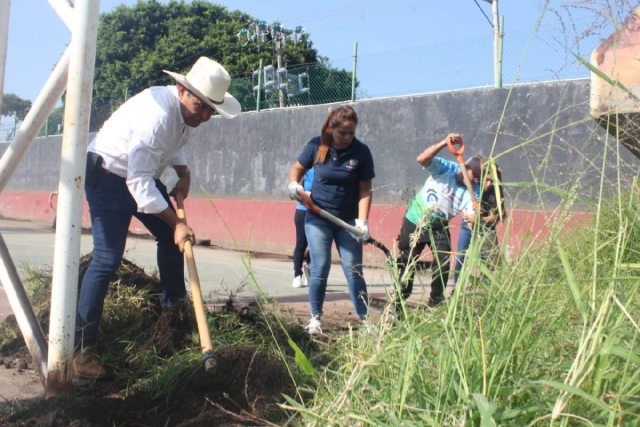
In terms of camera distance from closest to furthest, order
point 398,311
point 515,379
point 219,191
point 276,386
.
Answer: point 515,379
point 398,311
point 276,386
point 219,191

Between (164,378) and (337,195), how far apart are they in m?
1.89

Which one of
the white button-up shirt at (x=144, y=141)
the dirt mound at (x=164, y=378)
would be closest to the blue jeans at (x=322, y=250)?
the dirt mound at (x=164, y=378)

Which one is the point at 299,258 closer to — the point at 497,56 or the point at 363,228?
the point at 363,228

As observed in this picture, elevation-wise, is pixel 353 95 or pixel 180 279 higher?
pixel 353 95

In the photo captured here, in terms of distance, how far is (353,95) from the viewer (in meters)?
14.4

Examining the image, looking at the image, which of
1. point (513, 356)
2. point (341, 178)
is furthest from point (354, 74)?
point (513, 356)

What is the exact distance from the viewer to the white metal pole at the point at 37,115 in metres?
3.45

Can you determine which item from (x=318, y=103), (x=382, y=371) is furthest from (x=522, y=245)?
(x=318, y=103)

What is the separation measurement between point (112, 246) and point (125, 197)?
11.1 inches

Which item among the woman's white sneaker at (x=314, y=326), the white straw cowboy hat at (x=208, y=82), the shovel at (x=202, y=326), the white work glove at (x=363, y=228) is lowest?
the woman's white sneaker at (x=314, y=326)

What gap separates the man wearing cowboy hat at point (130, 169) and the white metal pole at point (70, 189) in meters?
0.31

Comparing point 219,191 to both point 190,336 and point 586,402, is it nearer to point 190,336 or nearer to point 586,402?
point 190,336

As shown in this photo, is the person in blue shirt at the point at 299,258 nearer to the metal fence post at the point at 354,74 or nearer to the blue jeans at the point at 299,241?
the blue jeans at the point at 299,241

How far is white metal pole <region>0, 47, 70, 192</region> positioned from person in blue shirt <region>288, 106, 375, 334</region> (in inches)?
74.1
